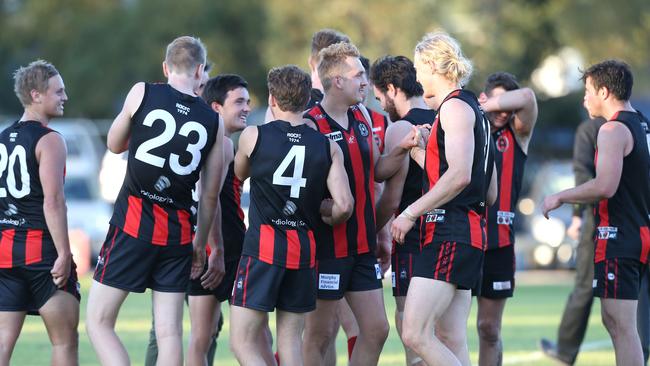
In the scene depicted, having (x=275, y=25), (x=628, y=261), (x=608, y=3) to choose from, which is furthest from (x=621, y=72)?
(x=608, y=3)

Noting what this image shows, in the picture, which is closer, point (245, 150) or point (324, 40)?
point (245, 150)

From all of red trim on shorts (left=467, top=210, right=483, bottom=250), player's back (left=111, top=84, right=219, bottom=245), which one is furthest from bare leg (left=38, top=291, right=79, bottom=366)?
red trim on shorts (left=467, top=210, right=483, bottom=250)

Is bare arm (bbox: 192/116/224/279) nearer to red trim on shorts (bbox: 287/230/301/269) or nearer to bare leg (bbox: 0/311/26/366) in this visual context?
red trim on shorts (bbox: 287/230/301/269)

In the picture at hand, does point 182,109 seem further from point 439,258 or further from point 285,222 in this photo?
point 439,258

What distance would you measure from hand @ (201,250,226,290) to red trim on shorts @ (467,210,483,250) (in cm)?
191

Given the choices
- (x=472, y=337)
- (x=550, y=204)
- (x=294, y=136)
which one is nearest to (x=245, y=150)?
(x=294, y=136)

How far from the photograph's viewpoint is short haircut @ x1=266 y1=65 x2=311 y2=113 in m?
7.72

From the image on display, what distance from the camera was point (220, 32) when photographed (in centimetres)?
3959

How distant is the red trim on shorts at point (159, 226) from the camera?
7926 mm

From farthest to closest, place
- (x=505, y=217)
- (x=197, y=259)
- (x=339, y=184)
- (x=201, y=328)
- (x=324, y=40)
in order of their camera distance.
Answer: (x=505, y=217) → (x=324, y=40) → (x=201, y=328) → (x=197, y=259) → (x=339, y=184)

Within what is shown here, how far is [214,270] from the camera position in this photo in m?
8.52

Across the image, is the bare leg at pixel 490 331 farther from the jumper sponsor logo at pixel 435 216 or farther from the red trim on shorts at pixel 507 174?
the jumper sponsor logo at pixel 435 216

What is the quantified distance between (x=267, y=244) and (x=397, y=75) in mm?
1728

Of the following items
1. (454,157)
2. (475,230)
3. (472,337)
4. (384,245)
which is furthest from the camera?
(472,337)
